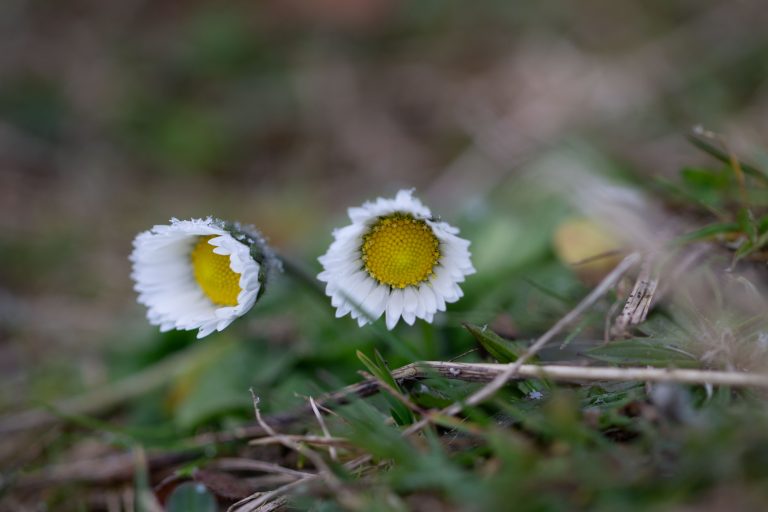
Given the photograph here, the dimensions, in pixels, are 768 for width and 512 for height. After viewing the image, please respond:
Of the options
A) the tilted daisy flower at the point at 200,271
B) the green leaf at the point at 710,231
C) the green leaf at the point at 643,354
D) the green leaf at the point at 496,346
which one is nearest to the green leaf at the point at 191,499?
the tilted daisy flower at the point at 200,271

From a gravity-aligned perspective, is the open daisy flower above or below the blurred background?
below

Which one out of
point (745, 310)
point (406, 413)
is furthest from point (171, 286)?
point (745, 310)

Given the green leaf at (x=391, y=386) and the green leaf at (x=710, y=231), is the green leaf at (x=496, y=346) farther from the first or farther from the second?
the green leaf at (x=710, y=231)

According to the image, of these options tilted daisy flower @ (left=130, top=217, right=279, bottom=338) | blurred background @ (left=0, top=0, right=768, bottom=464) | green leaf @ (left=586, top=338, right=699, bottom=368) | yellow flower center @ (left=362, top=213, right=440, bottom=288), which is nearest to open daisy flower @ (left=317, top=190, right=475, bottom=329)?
yellow flower center @ (left=362, top=213, right=440, bottom=288)

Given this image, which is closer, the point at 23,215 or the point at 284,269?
the point at 284,269

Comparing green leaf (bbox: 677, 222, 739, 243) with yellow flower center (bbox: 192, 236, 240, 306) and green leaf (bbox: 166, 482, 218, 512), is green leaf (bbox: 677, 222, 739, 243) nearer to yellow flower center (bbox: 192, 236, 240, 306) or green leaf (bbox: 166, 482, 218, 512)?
yellow flower center (bbox: 192, 236, 240, 306)

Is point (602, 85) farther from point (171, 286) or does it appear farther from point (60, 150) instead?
point (60, 150)
